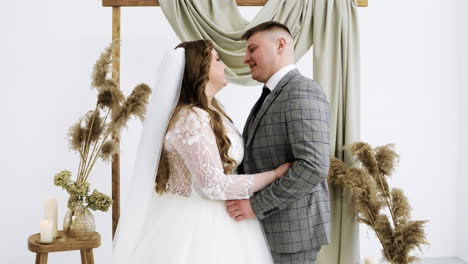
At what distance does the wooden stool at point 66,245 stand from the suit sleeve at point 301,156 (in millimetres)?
1226

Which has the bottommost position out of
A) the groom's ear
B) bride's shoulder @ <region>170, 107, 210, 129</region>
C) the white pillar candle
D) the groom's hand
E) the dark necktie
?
the white pillar candle

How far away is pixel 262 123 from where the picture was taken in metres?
2.11

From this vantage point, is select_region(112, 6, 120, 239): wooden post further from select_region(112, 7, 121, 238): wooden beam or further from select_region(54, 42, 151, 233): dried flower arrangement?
select_region(54, 42, 151, 233): dried flower arrangement

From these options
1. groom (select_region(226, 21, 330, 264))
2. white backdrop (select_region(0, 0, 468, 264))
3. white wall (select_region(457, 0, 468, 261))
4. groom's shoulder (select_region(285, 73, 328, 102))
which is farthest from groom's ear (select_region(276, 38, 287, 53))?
white wall (select_region(457, 0, 468, 261))

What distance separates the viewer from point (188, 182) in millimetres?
2018

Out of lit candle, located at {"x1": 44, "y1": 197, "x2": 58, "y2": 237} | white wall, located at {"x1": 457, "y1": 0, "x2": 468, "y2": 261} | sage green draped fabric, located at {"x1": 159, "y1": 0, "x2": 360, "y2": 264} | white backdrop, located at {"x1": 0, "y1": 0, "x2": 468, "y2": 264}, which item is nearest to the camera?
lit candle, located at {"x1": 44, "y1": 197, "x2": 58, "y2": 237}

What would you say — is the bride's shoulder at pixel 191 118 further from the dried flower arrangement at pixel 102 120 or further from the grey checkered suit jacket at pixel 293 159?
the dried flower arrangement at pixel 102 120

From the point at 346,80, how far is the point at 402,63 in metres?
1.59

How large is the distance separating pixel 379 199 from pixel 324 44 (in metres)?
1.10

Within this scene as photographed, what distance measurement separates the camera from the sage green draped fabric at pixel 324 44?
3.02 meters

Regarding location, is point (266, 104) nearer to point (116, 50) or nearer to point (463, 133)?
point (116, 50)

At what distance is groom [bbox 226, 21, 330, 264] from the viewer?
197 cm

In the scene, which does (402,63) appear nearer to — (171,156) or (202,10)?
(202,10)

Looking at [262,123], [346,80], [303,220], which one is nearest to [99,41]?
[346,80]
